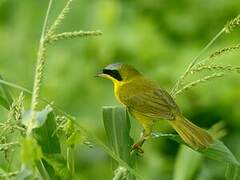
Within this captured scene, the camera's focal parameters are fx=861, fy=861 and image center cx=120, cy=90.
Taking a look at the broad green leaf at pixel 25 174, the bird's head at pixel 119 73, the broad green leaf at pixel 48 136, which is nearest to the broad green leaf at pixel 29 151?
the broad green leaf at pixel 25 174

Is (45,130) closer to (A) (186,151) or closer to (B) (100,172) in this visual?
(A) (186,151)

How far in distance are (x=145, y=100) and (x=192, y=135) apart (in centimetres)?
52

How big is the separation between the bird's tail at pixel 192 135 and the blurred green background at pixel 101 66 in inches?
86.9

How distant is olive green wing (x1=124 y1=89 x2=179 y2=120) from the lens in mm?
2781

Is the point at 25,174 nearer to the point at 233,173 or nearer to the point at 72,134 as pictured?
the point at 72,134

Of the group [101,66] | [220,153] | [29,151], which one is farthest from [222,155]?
[101,66]

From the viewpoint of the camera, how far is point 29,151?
5.04ft

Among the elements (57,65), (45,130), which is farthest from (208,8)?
(45,130)

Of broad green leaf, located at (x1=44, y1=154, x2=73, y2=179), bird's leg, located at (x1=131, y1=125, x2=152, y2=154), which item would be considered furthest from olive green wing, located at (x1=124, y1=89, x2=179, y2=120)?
broad green leaf, located at (x1=44, y1=154, x2=73, y2=179)

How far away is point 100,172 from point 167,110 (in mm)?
2472

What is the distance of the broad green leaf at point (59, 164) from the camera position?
5.90 feet

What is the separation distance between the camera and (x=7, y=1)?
5.39 meters

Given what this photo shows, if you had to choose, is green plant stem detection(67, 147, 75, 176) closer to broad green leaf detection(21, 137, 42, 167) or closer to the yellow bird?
broad green leaf detection(21, 137, 42, 167)

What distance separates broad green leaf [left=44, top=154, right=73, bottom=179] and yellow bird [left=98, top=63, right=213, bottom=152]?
717 millimetres
